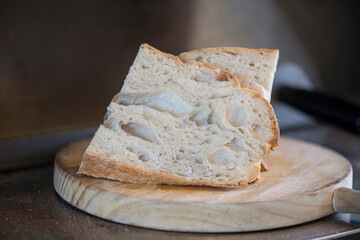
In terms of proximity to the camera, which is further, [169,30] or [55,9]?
[169,30]

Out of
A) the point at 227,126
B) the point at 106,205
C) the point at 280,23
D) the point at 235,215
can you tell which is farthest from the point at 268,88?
the point at 280,23

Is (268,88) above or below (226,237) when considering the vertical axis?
above

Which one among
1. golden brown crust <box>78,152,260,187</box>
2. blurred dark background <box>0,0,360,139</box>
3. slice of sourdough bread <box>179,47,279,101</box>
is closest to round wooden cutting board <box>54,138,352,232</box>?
golden brown crust <box>78,152,260,187</box>

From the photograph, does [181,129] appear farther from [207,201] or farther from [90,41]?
[90,41]

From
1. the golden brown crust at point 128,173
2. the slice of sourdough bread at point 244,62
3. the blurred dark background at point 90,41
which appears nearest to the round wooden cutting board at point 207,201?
the golden brown crust at point 128,173

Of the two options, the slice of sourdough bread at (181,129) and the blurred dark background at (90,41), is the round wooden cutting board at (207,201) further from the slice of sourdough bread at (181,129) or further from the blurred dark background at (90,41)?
the blurred dark background at (90,41)

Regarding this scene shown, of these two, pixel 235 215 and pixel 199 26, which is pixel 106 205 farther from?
pixel 199 26

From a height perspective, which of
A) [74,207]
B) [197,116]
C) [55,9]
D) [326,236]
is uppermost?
[55,9]

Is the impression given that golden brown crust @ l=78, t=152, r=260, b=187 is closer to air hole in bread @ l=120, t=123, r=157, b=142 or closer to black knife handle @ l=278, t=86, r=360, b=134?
air hole in bread @ l=120, t=123, r=157, b=142
